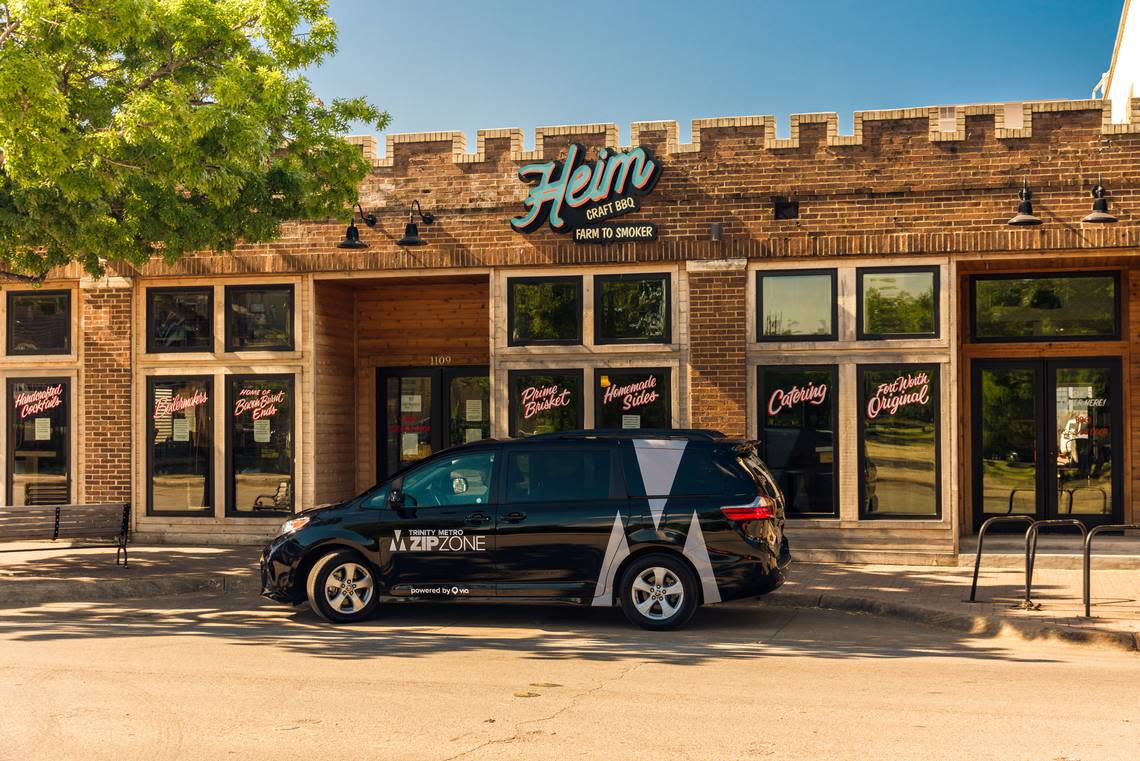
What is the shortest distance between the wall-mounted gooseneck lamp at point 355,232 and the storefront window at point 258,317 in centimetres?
115

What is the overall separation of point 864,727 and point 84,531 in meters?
10.3

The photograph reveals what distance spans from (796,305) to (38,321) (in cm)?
1073

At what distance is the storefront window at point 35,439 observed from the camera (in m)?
16.6

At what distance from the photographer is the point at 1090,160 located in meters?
13.9

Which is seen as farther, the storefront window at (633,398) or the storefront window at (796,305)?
the storefront window at (633,398)

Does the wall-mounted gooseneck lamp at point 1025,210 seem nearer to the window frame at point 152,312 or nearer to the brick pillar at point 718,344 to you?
the brick pillar at point 718,344

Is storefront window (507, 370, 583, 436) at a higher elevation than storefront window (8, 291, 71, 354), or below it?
below

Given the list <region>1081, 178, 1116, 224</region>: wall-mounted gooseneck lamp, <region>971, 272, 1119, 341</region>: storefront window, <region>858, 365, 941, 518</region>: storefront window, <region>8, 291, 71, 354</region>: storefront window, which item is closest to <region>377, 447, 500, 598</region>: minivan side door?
<region>858, 365, 941, 518</region>: storefront window

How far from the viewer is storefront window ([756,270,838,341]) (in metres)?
14.6

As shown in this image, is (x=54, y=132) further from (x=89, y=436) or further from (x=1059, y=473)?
(x=1059, y=473)

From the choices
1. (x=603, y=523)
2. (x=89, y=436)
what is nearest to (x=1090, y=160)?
(x=603, y=523)

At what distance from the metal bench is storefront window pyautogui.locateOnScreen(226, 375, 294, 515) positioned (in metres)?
2.16

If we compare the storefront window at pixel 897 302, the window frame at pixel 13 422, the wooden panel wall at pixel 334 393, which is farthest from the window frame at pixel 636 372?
the window frame at pixel 13 422

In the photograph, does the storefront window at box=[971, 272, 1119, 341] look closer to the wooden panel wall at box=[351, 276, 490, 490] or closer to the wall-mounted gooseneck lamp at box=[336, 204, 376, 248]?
the wooden panel wall at box=[351, 276, 490, 490]
